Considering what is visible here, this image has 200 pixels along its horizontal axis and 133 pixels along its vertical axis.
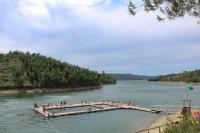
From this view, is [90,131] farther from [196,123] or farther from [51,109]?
[196,123]

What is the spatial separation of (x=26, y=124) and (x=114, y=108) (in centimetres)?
3118

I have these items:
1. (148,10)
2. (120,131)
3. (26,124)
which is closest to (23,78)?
Result: (26,124)

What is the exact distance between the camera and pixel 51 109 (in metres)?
95.6

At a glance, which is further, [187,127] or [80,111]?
[80,111]

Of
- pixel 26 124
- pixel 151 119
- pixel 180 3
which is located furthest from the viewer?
pixel 151 119

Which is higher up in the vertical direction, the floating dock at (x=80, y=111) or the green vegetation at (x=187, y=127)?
the green vegetation at (x=187, y=127)

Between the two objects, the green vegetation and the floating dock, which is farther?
the floating dock

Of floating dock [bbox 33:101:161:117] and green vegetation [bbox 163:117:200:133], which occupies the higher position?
green vegetation [bbox 163:117:200:133]

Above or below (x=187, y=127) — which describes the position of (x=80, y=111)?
→ below

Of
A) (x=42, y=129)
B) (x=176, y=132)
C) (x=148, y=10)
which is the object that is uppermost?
(x=148, y=10)

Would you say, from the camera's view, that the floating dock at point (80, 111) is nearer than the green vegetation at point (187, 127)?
No

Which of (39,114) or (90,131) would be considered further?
(39,114)

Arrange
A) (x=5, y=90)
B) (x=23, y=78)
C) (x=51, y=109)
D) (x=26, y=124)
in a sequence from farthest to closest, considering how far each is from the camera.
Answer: (x=23, y=78) < (x=5, y=90) < (x=51, y=109) < (x=26, y=124)

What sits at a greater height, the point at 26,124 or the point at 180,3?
the point at 180,3
